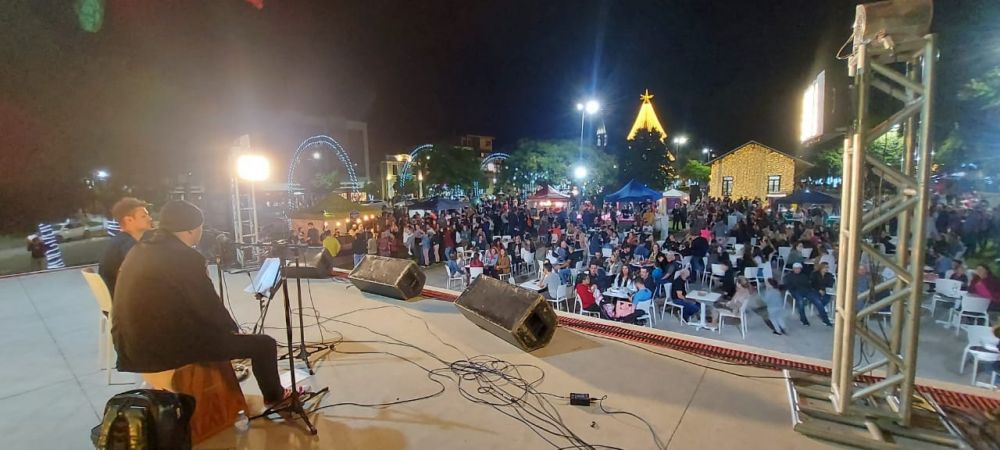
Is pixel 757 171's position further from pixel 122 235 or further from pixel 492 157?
pixel 122 235

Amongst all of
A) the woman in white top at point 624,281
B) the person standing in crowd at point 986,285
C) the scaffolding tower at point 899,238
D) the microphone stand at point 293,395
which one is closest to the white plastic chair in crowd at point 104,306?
the microphone stand at point 293,395

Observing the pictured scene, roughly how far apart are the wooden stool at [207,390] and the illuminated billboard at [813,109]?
476 cm

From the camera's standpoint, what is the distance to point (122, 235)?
172 inches

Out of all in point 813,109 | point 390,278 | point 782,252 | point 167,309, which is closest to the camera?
point 167,309

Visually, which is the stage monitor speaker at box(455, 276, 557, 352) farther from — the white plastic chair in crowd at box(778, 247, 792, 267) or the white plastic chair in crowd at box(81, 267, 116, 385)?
the white plastic chair in crowd at box(778, 247, 792, 267)

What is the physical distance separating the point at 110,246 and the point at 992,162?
64.9 feet

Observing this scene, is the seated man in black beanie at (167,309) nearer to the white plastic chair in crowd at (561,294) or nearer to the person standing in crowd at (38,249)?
the white plastic chair in crowd at (561,294)

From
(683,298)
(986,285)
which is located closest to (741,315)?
(683,298)

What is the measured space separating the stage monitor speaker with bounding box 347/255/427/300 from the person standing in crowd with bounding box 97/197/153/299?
121 inches

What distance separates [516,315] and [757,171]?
39824 mm

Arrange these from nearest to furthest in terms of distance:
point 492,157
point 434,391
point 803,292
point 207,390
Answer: point 207,390, point 434,391, point 803,292, point 492,157

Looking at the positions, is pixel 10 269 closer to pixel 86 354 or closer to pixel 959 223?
pixel 86 354

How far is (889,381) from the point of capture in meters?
3.19

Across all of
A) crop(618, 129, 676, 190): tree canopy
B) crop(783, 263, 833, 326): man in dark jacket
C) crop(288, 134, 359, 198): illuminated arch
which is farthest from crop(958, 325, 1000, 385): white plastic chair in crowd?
crop(288, 134, 359, 198): illuminated arch
